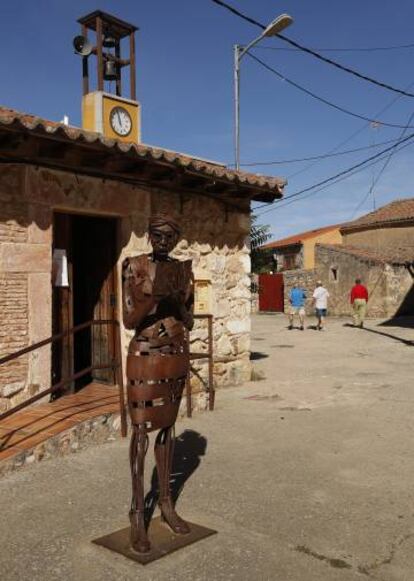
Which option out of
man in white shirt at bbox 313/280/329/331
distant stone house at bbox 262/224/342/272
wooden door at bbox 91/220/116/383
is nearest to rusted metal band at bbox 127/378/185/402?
wooden door at bbox 91/220/116/383

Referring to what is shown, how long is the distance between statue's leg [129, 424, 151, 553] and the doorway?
11.6ft

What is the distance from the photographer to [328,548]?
3.48 meters

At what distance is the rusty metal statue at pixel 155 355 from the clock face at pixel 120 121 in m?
6.47

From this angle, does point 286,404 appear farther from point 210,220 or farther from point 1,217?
point 1,217

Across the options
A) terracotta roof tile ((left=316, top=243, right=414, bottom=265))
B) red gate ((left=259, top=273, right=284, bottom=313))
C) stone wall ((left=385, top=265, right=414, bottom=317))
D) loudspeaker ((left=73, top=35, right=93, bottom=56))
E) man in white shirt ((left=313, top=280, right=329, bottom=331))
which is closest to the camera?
loudspeaker ((left=73, top=35, right=93, bottom=56))

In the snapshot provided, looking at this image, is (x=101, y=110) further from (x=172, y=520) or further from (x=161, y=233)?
(x=172, y=520)

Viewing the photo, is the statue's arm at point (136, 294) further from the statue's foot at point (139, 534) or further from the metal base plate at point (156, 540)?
the metal base plate at point (156, 540)

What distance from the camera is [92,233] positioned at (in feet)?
25.1

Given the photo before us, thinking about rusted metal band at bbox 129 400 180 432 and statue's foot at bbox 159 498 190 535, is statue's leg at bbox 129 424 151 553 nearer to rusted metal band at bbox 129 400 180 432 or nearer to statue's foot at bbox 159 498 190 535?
rusted metal band at bbox 129 400 180 432

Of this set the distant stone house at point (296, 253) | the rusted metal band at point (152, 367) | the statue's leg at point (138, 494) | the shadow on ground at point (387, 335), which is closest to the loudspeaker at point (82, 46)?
the rusted metal band at point (152, 367)

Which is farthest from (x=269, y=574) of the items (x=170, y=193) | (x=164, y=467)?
(x=170, y=193)

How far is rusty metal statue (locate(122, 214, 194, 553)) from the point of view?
3.45m

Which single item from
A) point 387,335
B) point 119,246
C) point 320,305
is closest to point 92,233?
point 119,246

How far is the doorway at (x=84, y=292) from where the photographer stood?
6926 millimetres
